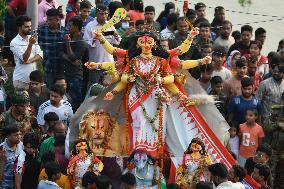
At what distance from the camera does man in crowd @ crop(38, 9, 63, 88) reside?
2080cm

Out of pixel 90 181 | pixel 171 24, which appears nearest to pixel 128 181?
pixel 90 181

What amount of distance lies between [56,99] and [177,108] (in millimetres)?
1793

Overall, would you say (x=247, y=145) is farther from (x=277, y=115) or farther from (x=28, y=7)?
(x=28, y=7)

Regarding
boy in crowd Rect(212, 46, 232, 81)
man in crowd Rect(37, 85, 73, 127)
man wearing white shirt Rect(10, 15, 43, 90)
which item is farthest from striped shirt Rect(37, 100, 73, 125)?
boy in crowd Rect(212, 46, 232, 81)

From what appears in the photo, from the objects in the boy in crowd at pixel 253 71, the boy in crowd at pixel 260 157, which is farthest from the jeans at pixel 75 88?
the boy in crowd at pixel 260 157

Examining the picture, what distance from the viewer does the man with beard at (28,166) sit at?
1761cm

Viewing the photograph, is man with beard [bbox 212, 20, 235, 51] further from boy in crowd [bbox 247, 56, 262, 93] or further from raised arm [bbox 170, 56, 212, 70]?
raised arm [bbox 170, 56, 212, 70]

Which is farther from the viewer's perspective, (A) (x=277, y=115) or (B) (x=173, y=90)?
(A) (x=277, y=115)

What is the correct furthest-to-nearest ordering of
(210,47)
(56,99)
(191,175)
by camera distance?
(210,47)
(56,99)
(191,175)

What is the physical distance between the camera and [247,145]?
19.1 m

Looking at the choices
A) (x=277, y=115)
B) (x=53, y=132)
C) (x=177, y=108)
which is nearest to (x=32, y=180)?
(x=53, y=132)

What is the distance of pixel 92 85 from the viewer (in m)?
19.7

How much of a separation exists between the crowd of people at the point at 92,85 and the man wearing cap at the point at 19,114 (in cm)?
1

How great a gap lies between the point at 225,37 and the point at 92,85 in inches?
132
